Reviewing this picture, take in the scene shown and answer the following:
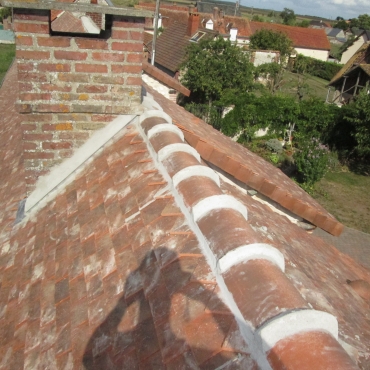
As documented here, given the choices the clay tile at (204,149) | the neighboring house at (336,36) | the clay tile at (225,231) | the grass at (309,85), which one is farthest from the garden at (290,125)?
the neighboring house at (336,36)

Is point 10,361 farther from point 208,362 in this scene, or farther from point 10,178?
point 10,178

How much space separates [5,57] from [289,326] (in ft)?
120

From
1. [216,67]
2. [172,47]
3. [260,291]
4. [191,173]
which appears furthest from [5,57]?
[260,291]

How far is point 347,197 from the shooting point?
14758 millimetres

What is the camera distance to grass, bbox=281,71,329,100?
106 feet

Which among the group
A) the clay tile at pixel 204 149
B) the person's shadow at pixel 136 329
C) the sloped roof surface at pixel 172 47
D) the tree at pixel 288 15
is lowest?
the sloped roof surface at pixel 172 47

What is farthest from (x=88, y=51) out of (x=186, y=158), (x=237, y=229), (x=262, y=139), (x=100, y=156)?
(x=262, y=139)

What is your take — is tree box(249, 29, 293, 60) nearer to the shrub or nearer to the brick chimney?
the brick chimney

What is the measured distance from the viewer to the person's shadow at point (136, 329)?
1.72 metres

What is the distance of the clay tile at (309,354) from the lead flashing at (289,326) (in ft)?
0.06

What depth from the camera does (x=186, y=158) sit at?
280cm

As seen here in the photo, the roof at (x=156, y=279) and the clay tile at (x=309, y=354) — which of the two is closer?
the clay tile at (x=309, y=354)

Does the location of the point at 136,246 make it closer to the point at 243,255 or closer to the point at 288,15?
the point at 243,255

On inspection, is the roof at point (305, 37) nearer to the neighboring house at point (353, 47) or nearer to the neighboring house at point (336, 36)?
the neighboring house at point (353, 47)
